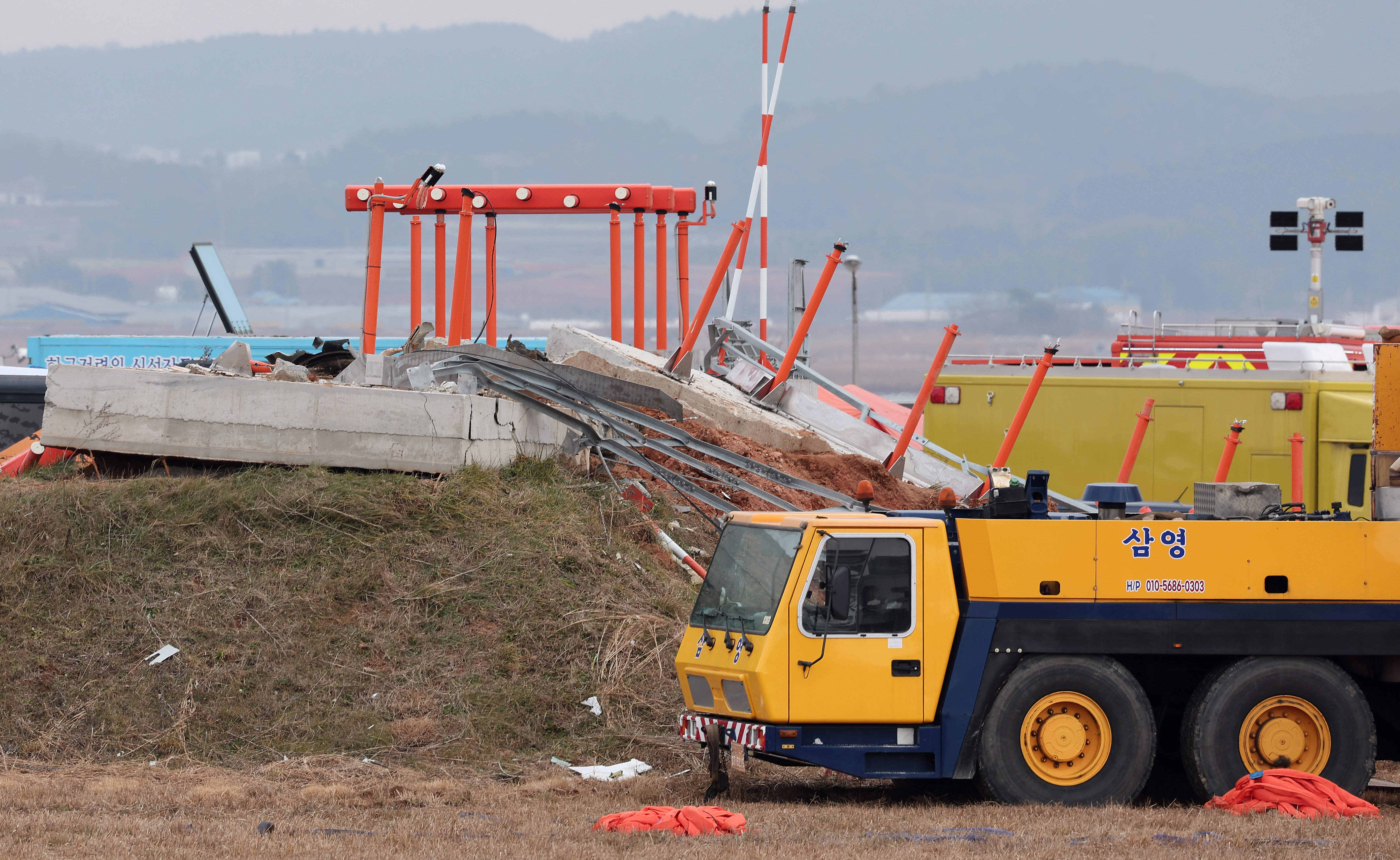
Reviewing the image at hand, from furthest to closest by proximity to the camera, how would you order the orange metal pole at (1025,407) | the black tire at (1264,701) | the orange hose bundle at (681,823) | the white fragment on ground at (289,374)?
the orange metal pole at (1025,407), the white fragment on ground at (289,374), the black tire at (1264,701), the orange hose bundle at (681,823)

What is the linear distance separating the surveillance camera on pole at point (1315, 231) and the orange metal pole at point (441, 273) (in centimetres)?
1782

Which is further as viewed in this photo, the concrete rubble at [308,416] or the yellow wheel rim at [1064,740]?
the concrete rubble at [308,416]

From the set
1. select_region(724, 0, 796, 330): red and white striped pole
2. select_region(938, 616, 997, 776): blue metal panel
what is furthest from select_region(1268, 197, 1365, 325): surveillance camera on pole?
select_region(938, 616, 997, 776): blue metal panel

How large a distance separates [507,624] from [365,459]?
2571mm

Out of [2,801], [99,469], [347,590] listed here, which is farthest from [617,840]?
[99,469]

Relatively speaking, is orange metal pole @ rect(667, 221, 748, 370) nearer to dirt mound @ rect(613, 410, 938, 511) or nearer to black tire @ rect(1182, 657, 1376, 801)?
dirt mound @ rect(613, 410, 938, 511)

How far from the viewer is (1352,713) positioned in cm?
964

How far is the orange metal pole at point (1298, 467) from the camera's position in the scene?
49.0 feet

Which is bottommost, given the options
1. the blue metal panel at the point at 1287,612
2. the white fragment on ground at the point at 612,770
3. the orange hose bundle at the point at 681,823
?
the white fragment on ground at the point at 612,770

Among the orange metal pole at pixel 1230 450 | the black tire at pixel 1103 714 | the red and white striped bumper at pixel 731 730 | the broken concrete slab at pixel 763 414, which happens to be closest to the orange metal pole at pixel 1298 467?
the orange metal pole at pixel 1230 450

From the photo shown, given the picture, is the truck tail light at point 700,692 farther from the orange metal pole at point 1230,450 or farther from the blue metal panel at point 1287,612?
the orange metal pole at point 1230,450

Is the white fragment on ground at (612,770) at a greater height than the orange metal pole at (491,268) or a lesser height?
lesser

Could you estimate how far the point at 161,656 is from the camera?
38.4 ft

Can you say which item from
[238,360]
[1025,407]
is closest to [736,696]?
[1025,407]
